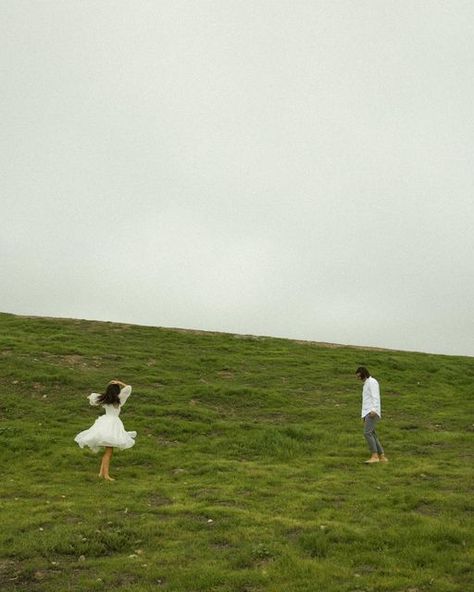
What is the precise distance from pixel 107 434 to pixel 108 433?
0.13ft

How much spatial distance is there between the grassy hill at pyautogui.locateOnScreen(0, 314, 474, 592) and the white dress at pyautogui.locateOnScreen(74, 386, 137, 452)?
1.10 metres

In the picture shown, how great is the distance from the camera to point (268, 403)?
28.5m

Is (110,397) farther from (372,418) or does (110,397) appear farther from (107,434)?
(372,418)

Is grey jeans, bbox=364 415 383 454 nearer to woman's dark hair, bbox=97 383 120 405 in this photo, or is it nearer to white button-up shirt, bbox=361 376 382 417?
white button-up shirt, bbox=361 376 382 417

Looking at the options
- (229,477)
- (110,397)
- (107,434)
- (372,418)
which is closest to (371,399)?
(372,418)

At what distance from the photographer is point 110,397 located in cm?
1791

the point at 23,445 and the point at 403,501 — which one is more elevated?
the point at 403,501

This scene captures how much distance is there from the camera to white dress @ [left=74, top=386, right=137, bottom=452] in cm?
1745

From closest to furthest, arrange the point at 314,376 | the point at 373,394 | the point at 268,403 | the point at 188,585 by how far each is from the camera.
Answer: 1. the point at 188,585
2. the point at 373,394
3. the point at 268,403
4. the point at 314,376

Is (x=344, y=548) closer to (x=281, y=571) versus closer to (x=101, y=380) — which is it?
(x=281, y=571)

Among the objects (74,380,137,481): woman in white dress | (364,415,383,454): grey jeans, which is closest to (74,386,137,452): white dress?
(74,380,137,481): woman in white dress

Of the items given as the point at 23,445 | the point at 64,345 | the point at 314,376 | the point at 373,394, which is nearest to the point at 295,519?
the point at 373,394

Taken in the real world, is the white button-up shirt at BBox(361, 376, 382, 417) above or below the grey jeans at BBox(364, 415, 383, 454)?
above

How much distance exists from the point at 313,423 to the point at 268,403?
11.9 ft
